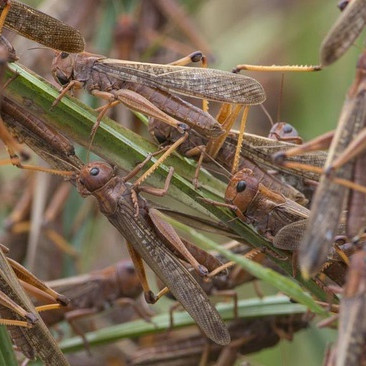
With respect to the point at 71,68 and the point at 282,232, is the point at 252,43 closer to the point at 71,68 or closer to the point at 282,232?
the point at 71,68

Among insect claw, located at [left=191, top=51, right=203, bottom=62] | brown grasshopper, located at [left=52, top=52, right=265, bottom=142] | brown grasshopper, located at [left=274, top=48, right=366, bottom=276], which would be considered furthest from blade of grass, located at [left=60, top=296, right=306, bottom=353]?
brown grasshopper, located at [left=274, top=48, right=366, bottom=276]

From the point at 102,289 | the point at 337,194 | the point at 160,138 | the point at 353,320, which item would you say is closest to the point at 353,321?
the point at 353,320

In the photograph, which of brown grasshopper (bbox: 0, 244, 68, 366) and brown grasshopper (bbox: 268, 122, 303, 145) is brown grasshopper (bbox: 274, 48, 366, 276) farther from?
brown grasshopper (bbox: 268, 122, 303, 145)

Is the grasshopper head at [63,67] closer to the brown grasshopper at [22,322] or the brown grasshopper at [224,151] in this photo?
the brown grasshopper at [224,151]

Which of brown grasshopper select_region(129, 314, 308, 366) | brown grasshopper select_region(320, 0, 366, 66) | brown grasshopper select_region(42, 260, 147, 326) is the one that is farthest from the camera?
brown grasshopper select_region(42, 260, 147, 326)

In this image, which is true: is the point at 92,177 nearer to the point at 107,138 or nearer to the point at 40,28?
the point at 107,138

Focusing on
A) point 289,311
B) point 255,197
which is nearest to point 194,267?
point 255,197
